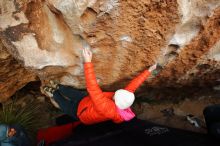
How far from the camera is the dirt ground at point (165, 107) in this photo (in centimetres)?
491

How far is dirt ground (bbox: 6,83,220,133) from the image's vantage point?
4.91 m

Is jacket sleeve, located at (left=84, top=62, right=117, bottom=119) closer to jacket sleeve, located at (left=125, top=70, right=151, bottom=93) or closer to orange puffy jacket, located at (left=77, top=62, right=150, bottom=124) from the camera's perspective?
orange puffy jacket, located at (left=77, top=62, right=150, bottom=124)

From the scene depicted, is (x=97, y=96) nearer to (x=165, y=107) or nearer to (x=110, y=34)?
(x=110, y=34)

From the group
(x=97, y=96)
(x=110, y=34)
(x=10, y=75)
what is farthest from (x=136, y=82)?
(x=10, y=75)

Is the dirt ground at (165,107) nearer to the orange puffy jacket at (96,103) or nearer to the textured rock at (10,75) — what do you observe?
the textured rock at (10,75)

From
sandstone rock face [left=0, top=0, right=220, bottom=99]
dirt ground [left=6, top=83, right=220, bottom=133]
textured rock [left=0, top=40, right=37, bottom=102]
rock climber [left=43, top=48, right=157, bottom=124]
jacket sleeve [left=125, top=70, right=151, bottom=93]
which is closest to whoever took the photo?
sandstone rock face [left=0, top=0, right=220, bottom=99]

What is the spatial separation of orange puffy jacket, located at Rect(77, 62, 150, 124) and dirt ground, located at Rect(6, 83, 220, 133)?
4.13 ft

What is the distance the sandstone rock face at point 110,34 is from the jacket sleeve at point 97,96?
7.5 inches

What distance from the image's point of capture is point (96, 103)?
134 inches

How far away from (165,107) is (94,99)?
1.90 meters

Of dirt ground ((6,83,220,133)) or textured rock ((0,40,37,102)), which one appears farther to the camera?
dirt ground ((6,83,220,133))

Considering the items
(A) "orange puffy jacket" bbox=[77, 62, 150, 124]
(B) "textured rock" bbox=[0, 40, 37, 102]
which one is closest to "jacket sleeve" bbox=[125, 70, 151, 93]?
(A) "orange puffy jacket" bbox=[77, 62, 150, 124]

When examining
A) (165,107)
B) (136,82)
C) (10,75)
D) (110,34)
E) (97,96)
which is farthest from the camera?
(165,107)

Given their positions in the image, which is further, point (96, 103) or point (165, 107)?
point (165, 107)
